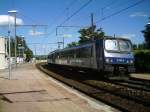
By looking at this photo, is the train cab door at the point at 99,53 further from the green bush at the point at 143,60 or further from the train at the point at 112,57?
the green bush at the point at 143,60

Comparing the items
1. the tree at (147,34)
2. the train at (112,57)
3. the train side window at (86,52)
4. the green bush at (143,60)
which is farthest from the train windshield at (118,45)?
the tree at (147,34)

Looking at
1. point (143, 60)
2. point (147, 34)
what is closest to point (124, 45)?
point (143, 60)

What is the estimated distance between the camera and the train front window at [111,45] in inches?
914

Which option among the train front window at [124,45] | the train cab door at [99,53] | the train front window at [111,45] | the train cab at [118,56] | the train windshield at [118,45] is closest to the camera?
the train cab at [118,56]

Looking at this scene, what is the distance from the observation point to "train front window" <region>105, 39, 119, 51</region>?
23216 mm

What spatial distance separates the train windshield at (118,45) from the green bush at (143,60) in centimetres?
1044

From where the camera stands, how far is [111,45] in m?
23.5

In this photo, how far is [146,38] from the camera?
202 feet

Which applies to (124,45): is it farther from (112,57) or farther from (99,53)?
(99,53)

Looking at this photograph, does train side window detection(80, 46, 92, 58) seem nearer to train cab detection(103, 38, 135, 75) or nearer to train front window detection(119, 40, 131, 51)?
train cab detection(103, 38, 135, 75)

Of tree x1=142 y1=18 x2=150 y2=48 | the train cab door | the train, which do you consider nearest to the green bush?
the train

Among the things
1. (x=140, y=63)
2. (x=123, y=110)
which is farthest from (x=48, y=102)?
(x=140, y=63)

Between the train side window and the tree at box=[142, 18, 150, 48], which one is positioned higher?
the tree at box=[142, 18, 150, 48]

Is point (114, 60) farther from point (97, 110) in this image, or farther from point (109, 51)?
point (97, 110)
